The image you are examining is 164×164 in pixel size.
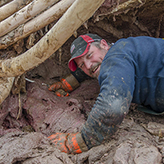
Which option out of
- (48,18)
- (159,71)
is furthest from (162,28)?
(48,18)

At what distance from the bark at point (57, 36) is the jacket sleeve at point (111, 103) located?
1.60ft

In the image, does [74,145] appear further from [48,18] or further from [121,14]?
[121,14]

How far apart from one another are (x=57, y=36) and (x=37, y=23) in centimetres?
98

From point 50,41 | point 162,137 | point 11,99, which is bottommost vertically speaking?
point 162,137

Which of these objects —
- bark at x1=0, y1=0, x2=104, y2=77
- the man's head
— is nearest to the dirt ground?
the man's head

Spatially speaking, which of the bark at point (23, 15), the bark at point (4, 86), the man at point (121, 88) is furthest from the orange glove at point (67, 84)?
the man at point (121, 88)

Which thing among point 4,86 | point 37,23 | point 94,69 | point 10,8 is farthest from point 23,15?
point 94,69

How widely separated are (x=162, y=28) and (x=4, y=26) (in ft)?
8.51

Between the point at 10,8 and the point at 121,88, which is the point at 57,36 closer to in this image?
the point at 121,88

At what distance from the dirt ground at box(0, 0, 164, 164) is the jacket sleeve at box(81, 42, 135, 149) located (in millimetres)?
107

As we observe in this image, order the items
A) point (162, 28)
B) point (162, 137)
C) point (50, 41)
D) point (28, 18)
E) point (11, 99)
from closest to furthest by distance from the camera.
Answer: point (50, 41) → point (162, 137) → point (28, 18) → point (11, 99) → point (162, 28)

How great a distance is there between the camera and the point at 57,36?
99cm

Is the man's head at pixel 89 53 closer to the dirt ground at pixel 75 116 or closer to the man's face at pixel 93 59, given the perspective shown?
the man's face at pixel 93 59

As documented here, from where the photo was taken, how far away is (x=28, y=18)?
1.79m
